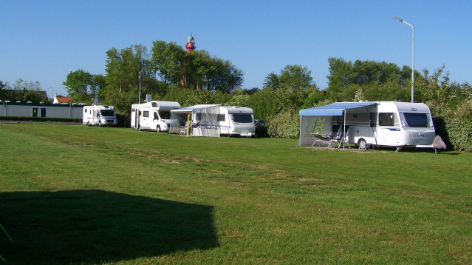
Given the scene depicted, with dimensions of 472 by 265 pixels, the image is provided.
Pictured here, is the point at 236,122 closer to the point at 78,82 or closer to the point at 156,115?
the point at 156,115

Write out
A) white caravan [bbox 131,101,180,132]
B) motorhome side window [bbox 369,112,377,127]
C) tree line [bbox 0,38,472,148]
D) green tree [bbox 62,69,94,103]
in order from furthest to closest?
green tree [bbox 62,69,94,103]
tree line [bbox 0,38,472,148]
white caravan [bbox 131,101,180,132]
motorhome side window [bbox 369,112,377,127]

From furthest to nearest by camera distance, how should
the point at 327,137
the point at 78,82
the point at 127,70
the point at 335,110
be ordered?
the point at 78,82 < the point at 127,70 < the point at 327,137 < the point at 335,110

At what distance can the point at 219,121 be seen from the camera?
102 ft

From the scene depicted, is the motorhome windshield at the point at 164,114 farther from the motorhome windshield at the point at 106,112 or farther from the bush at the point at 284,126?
the motorhome windshield at the point at 106,112

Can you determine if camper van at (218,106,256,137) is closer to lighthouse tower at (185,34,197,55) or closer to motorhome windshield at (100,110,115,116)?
motorhome windshield at (100,110,115,116)

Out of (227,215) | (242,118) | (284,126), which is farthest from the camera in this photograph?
(242,118)

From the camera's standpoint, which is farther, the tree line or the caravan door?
the tree line

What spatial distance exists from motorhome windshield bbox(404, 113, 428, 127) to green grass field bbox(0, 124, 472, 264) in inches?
319

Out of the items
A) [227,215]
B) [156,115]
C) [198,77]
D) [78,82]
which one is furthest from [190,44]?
[227,215]

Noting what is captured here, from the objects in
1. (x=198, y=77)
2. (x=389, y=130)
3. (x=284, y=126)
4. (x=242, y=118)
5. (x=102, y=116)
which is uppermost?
(x=198, y=77)

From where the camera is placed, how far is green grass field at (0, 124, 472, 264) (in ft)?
15.9

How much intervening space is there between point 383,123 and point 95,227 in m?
16.8

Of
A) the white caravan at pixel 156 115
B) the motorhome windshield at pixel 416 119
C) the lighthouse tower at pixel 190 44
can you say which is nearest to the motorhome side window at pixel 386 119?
the motorhome windshield at pixel 416 119

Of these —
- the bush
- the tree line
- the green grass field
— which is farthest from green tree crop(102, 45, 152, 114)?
the green grass field
